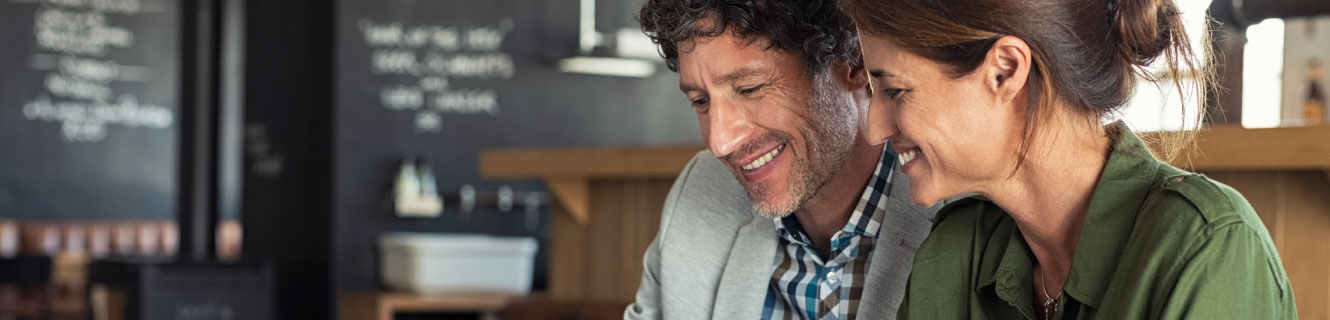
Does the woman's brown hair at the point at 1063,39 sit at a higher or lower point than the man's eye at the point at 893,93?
higher

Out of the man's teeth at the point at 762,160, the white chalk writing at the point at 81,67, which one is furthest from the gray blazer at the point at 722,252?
the white chalk writing at the point at 81,67

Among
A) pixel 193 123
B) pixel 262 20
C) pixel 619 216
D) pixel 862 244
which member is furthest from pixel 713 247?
pixel 193 123

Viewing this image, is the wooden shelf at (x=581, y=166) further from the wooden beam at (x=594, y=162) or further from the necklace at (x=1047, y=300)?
the necklace at (x=1047, y=300)

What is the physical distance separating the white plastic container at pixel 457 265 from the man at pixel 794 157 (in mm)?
2809

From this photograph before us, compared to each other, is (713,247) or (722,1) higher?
(722,1)

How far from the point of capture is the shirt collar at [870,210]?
1453 millimetres

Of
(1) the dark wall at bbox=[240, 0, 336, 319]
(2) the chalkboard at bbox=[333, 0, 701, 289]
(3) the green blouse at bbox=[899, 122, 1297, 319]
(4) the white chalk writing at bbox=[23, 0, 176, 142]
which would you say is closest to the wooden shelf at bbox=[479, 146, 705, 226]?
(3) the green blouse at bbox=[899, 122, 1297, 319]

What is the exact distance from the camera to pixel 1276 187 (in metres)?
1.77

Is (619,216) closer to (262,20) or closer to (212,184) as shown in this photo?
(262,20)

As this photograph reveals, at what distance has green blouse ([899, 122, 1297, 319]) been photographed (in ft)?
2.85

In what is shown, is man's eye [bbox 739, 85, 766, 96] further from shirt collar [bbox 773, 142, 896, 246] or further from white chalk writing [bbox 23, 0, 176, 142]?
white chalk writing [bbox 23, 0, 176, 142]

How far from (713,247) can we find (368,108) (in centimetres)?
390

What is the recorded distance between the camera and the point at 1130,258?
93 centimetres

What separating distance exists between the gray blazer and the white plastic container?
103 inches
